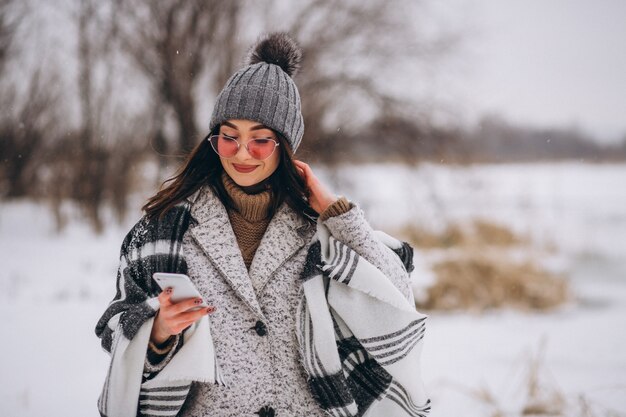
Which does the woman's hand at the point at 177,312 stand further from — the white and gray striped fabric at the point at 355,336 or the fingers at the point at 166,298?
the white and gray striped fabric at the point at 355,336

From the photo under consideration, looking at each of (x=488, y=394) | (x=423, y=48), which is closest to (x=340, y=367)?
(x=488, y=394)

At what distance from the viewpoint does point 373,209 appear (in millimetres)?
8633

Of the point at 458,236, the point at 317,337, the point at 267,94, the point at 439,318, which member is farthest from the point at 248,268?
the point at 458,236

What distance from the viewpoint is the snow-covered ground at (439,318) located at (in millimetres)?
3607

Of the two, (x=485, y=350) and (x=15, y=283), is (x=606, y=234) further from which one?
(x=15, y=283)

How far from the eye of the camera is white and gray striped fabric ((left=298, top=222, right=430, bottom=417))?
1649mm

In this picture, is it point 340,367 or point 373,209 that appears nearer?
point 340,367

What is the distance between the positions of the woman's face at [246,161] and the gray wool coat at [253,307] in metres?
0.12

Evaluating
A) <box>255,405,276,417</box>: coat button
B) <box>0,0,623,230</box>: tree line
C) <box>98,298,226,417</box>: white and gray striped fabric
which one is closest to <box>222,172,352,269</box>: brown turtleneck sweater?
<box>98,298,226,417</box>: white and gray striped fabric

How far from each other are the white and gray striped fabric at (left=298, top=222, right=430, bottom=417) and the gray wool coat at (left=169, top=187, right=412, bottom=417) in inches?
2.0

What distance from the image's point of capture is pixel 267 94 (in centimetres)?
174

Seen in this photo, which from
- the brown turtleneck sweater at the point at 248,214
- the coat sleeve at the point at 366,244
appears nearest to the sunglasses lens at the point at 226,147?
the brown turtleneck sweater at the point at 248,214

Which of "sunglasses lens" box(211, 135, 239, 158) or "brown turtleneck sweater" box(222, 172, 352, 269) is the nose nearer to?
"sunglasses lens" box(211, 135, 239, 158)

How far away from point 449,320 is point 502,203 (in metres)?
5.42
